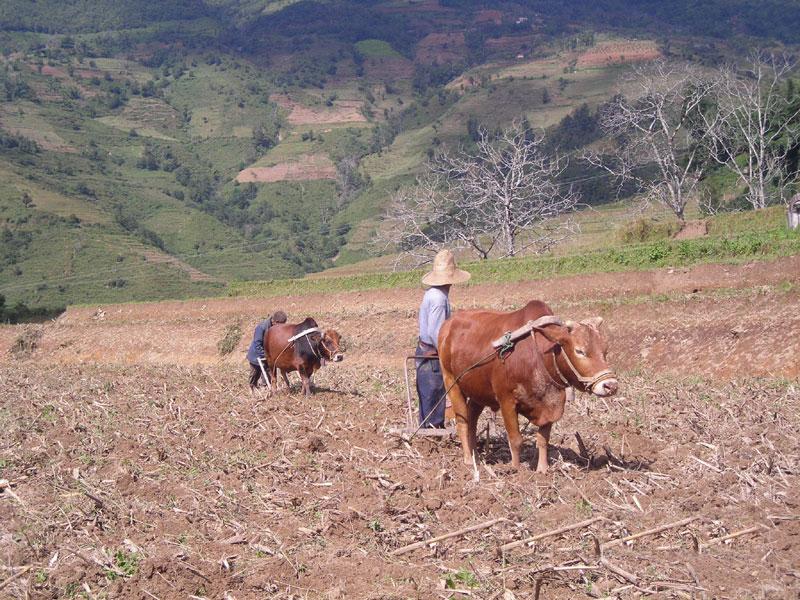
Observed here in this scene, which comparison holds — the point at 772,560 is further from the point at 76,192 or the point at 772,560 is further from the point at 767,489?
the point at 76,192

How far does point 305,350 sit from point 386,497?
7530 millimetres

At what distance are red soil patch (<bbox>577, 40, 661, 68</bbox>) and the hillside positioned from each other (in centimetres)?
46

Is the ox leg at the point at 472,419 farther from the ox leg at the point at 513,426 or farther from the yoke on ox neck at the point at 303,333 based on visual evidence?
the yoke on ox neck at the point at 303,333

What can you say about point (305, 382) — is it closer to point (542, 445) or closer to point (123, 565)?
point (542, 445)

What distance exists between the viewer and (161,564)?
659 cm

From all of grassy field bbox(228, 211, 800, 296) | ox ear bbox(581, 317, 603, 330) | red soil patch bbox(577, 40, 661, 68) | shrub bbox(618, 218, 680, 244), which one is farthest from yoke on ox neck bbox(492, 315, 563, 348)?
red soil patch bbox(577, 40, 661, 68)

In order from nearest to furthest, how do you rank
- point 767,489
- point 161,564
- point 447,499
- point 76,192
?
point 161,564 → point 767,489 → point 447,499 → point 76,192

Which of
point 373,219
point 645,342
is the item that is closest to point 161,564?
point 645,342

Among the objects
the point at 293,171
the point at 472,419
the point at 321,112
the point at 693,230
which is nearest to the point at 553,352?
the point at 472,419

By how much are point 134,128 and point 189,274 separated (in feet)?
219

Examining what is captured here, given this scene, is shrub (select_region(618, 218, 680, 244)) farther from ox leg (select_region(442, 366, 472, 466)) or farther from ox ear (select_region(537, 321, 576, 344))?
ox ear (select_region(537, 321, 576, 344))

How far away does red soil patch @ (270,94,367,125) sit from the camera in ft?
489

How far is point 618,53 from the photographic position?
135 metres

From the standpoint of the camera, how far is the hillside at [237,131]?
80.5m
